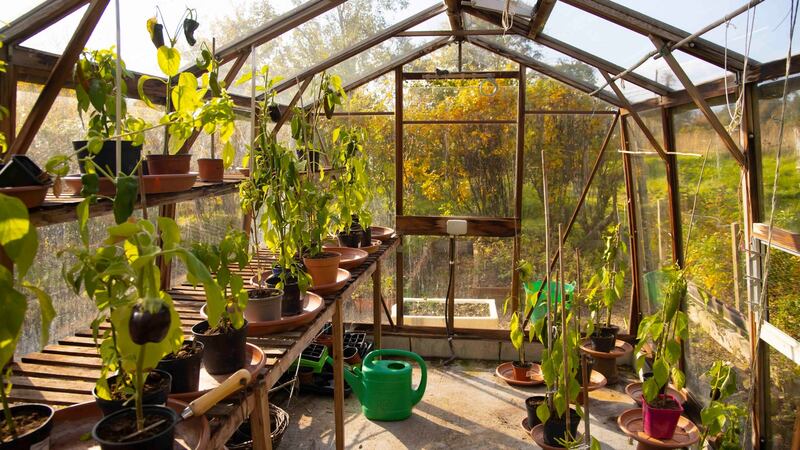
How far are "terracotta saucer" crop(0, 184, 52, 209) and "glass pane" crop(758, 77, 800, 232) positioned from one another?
2.73 m

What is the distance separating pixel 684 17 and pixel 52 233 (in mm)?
2976

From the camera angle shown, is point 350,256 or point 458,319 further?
point 458,319

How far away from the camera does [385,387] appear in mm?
3578

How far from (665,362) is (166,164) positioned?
2644 mm

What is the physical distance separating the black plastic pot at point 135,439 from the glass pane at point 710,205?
2556 millimetres

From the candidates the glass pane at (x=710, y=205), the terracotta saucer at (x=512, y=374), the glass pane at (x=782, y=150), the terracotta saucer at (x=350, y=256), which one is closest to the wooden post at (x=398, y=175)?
the terracotta saucer at (x=512, y=374)

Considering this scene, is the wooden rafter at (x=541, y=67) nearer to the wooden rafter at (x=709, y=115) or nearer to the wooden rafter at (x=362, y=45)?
the wooden rafter at (x=362, y=45)

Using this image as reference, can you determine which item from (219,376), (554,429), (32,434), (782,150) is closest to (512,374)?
(554,429)

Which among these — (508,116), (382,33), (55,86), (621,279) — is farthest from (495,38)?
(55,86)

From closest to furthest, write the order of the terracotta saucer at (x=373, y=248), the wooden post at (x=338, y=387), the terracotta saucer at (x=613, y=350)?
1. the wooden post at (x=338, y=387)
2. the terracotta saucer at (x=373, y=248)
3. the terracotta saucer at (x=613, y=350)

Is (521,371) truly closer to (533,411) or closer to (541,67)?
(533,411)

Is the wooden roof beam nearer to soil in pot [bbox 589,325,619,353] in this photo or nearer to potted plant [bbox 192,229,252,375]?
potted plant [bbox 192,229,252,375]

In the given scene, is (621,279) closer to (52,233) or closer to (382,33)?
(382,33)

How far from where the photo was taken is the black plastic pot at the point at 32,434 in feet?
3.29
